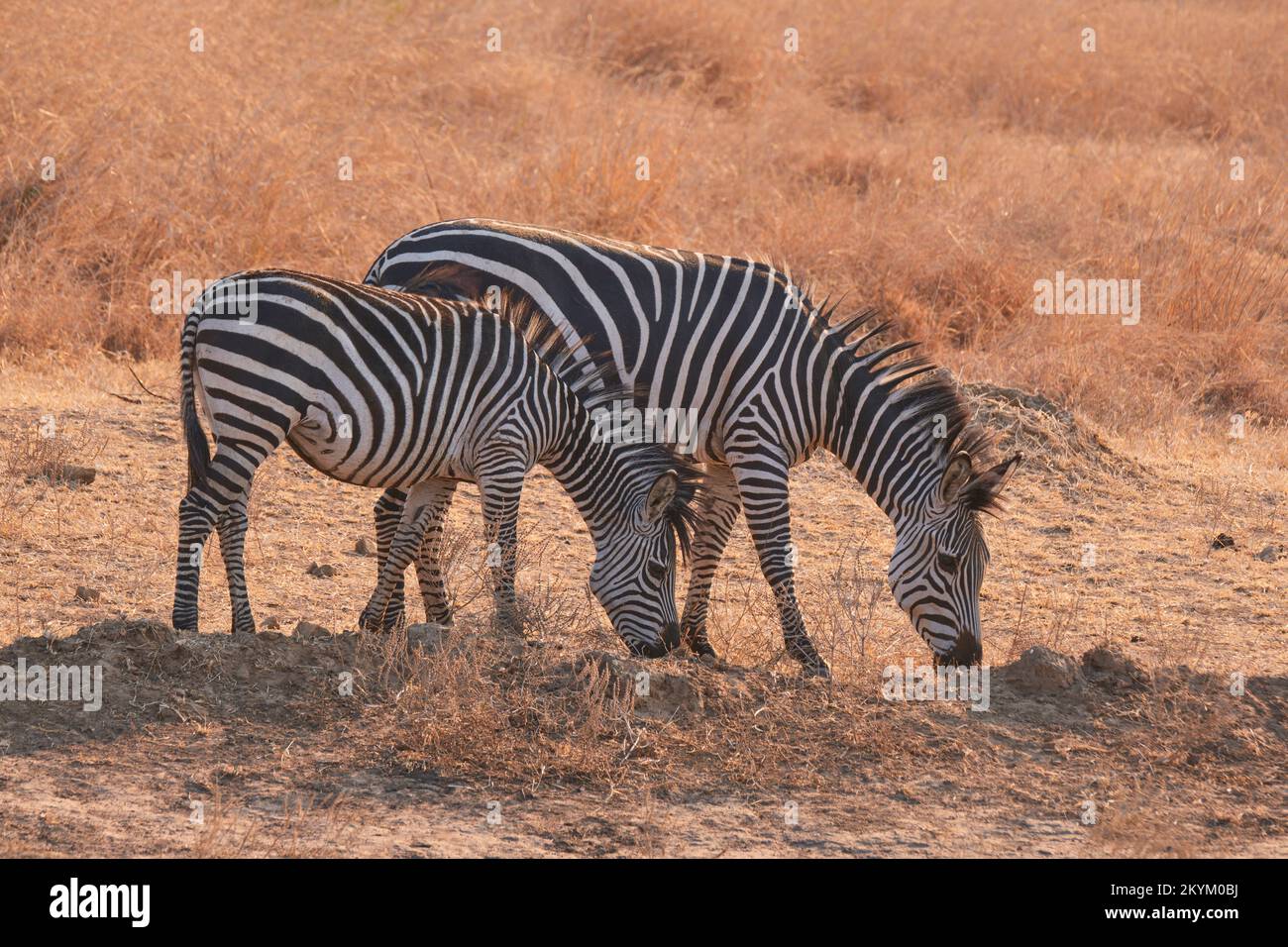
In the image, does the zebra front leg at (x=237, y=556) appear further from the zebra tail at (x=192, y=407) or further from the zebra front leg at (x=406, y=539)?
the zebra front leg at (x=406, y=539)

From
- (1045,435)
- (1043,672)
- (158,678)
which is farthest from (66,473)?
(1045,435)

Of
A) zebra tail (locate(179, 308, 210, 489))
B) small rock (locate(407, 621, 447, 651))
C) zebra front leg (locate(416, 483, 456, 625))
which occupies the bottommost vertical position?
small rock (locate(407, 621, 447, 651))

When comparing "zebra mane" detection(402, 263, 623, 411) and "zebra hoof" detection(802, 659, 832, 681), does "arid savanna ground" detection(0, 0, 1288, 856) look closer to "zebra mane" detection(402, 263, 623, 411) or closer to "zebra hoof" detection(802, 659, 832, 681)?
"zebra hoof" detection(802, 659, 832, 681)

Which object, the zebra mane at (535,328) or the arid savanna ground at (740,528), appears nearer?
the arid savanna ground at (740,528)

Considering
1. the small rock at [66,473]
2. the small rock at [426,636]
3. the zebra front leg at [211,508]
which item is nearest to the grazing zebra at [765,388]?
the small rock at [426,636]

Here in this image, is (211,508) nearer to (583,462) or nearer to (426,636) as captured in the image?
(426,636)

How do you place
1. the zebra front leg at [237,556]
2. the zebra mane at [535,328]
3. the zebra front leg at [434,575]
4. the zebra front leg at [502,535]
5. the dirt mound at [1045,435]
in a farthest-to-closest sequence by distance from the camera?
the dirt mound at [1045,435]
the zebra front leg at [434,575]
the zebra mane at [535,328]
the zebra front leg at [502,535]
the zebra front leg at [237,556]

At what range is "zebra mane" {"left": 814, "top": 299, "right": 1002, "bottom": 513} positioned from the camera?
6.67m

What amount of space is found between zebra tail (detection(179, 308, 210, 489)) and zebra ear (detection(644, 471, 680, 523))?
1831 mm

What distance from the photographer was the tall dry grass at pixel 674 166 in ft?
36.8

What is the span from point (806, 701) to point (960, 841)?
1.06 meters

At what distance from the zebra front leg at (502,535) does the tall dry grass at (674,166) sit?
16.0ft

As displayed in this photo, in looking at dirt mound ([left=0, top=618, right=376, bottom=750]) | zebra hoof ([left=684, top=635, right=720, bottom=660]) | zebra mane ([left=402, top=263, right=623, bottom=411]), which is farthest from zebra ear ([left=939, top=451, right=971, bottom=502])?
dirt mound ([left=0, top=618, right=376, bottom=750])

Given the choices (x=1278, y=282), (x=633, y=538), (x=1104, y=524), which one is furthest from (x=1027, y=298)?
(x=633, y=538)
